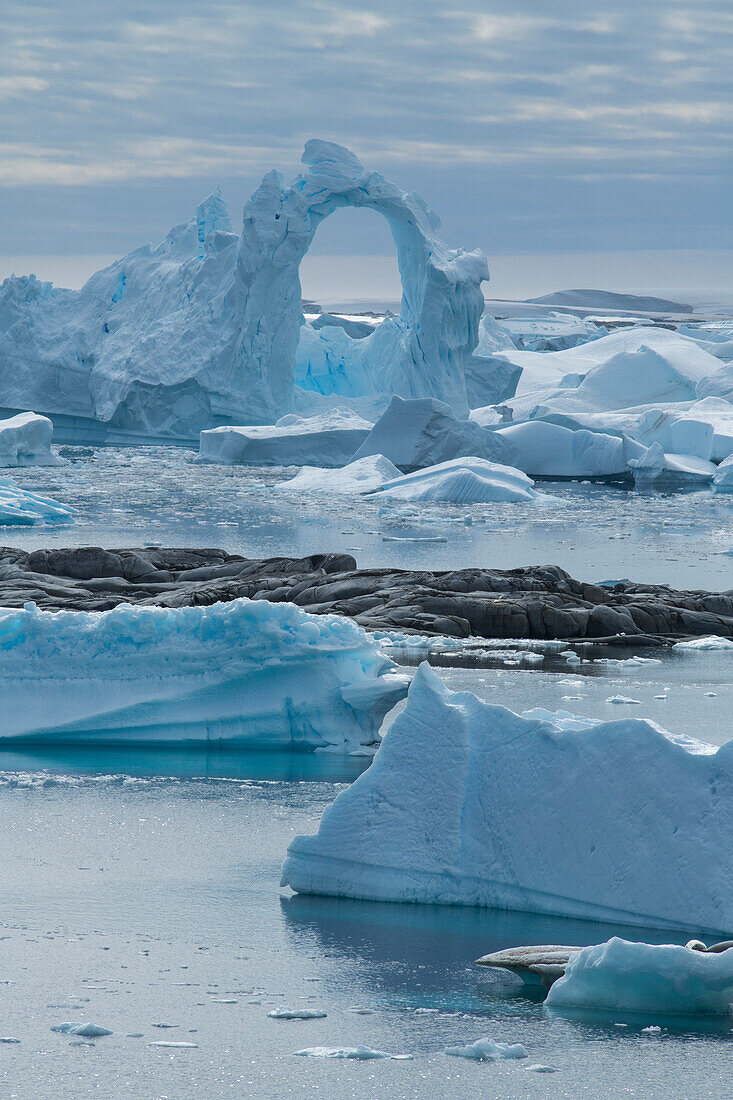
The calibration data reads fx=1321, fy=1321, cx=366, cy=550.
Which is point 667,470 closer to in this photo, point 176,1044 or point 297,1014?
point 297,1014

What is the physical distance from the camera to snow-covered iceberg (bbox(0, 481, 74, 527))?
1414 cm

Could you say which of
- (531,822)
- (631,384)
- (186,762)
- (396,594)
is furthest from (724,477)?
(531,822)

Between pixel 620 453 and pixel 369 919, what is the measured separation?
668 inches

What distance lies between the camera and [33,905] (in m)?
3.41

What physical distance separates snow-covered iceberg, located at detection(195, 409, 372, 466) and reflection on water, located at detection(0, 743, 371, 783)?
15148 millimetres

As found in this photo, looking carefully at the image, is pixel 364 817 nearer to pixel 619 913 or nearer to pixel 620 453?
pixel 619 913

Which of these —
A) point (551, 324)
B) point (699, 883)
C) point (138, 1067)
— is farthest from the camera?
point (551, 324)

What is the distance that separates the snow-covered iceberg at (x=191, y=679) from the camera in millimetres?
5191

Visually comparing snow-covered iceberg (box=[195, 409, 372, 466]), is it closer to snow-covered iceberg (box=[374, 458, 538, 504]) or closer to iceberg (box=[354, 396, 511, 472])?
iceberg (box=[354, 396, 511, 472])

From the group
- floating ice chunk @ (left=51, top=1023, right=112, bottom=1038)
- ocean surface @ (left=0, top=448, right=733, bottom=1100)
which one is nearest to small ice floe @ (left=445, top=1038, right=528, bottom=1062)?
ocean surface @ (left=0, top=448, right=733, bottom=1100)

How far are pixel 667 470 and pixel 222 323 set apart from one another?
24.9 ft

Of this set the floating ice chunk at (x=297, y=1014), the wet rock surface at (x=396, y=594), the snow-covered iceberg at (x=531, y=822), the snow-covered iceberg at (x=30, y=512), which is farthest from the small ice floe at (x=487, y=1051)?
the snow-covered iceberg at (x=30, y=512)

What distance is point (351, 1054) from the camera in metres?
2.52


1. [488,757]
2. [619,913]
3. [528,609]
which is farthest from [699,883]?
[528,609]
